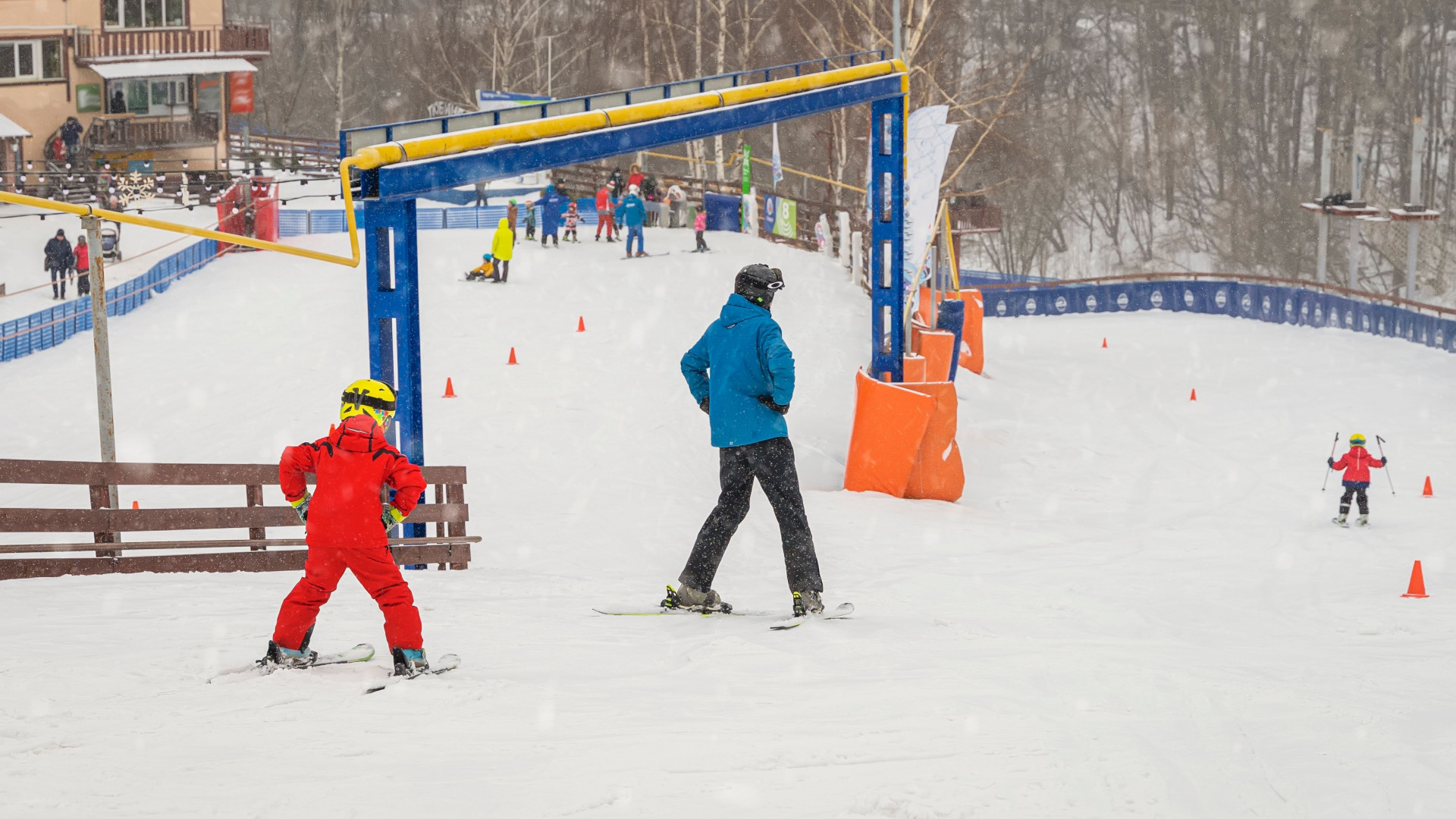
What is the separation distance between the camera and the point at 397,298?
9.34 metres

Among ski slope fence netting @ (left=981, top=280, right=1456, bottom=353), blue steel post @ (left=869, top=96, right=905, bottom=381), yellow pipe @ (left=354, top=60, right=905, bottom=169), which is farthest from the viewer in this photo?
ski slope fence netting @ (left=981, top=280, right=1456, bottom=353)

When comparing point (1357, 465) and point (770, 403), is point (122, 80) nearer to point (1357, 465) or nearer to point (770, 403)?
point (1357, 465)

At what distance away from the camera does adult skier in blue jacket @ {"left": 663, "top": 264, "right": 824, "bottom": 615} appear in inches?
289

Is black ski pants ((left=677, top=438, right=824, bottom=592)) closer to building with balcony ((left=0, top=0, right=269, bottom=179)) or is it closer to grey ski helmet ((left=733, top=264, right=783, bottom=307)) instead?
grey ski helmet ((left=733, top=264, right=783, bottom=307))

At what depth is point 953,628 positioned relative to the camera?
791 cm

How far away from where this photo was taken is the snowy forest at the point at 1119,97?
60.9m

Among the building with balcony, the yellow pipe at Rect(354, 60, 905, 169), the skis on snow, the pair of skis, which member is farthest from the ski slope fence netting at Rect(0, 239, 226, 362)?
the skis on snow

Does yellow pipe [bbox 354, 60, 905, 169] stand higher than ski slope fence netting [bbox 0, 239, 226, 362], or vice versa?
yellow pipe [bbox 354, 60, 905, 169]

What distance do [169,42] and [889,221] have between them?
35.7m

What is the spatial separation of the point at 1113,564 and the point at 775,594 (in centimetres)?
376

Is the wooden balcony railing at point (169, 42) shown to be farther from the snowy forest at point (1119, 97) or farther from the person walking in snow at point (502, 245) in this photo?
the person walking in snow at point (502, 245)

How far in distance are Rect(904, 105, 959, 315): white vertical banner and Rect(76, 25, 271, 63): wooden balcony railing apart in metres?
34.4

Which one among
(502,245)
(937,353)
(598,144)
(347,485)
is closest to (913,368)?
(937,353)

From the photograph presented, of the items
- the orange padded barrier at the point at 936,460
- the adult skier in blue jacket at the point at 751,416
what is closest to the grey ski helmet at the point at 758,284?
the adult skier in blue jacket at the point at 751,416
